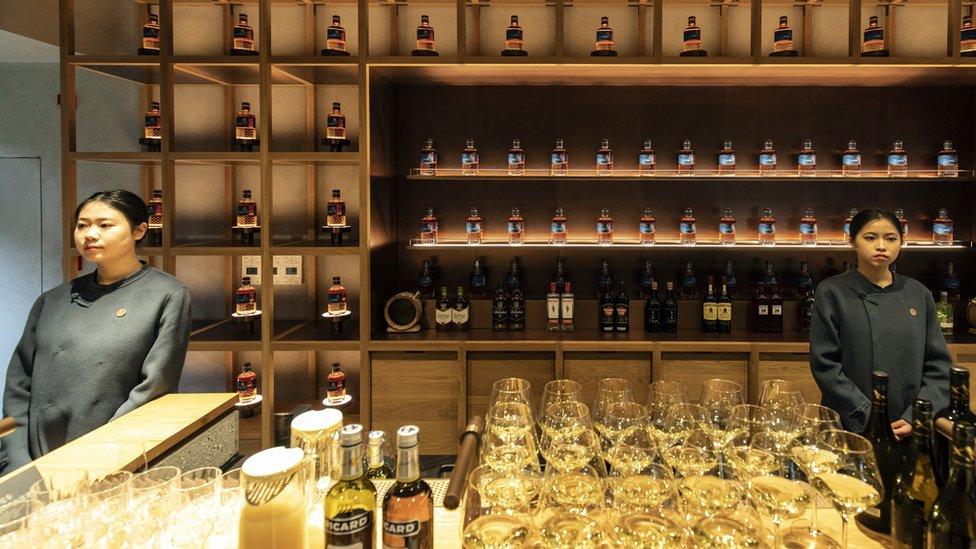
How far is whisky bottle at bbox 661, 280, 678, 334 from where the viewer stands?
12.1 feet

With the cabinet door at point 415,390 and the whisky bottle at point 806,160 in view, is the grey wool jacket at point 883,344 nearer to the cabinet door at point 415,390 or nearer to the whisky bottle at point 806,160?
the whisky bottle at point 806,160

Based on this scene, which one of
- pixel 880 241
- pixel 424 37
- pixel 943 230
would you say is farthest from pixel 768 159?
pixel 424 37

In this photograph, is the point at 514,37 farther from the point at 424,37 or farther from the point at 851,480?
the point at 851,480

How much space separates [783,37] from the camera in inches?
136

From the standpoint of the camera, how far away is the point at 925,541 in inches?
40.1

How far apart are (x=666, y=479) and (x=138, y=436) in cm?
127

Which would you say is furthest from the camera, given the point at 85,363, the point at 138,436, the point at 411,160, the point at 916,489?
the point at 411,160

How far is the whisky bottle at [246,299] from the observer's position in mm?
3520

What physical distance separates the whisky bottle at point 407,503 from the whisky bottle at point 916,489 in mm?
810

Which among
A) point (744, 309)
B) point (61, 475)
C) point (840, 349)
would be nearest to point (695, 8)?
point (744, 309)

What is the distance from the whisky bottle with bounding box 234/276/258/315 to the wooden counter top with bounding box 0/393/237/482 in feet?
5.38

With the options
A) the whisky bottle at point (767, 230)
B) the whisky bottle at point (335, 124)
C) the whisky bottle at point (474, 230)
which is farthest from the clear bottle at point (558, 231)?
the whisky bottle at point (335, 124)

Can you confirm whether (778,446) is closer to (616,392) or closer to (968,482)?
(968,482)

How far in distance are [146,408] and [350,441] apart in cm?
118
